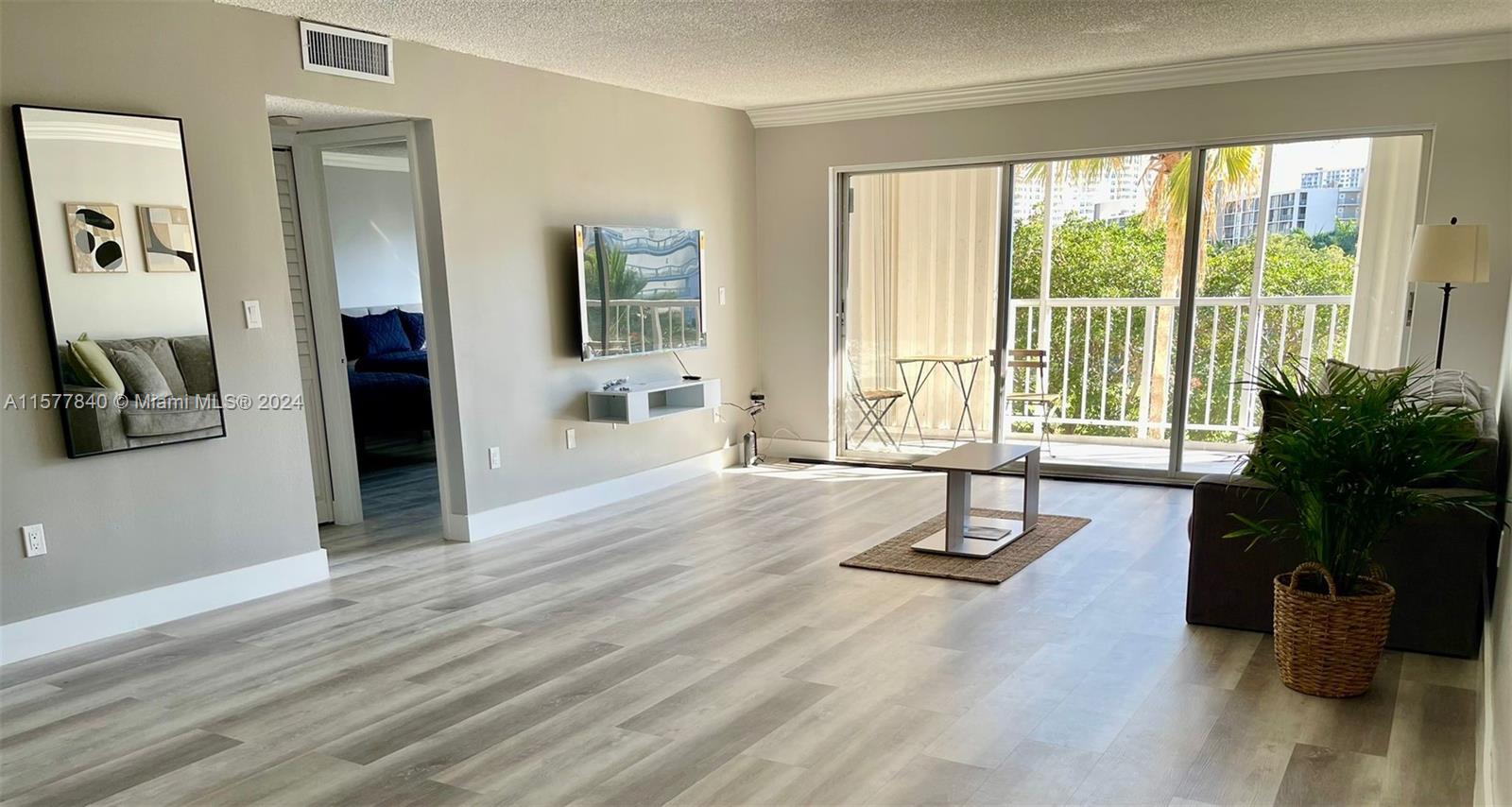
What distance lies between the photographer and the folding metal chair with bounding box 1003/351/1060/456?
620 centimetres

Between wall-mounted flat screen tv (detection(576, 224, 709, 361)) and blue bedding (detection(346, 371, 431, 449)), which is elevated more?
wall-mounted flat screen tv (detection(576, 224, 709, 361))

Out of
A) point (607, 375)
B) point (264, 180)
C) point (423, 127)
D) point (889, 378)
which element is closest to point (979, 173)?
point (889, 378)

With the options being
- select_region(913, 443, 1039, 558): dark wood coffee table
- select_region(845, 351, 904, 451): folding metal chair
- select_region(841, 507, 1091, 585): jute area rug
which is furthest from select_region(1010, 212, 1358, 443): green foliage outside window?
select_region(913, 443, 1039, 558): dark wood coffee table

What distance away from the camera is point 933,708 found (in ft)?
9.04

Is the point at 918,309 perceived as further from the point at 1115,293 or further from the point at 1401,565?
the point at 1401,565

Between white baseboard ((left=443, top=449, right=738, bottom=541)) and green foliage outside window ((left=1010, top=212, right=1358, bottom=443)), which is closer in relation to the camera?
white baseboard ((left=443, top=449, right=738, bottom=541))

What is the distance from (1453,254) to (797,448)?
4050mm

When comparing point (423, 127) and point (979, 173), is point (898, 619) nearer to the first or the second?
point (423, 127)

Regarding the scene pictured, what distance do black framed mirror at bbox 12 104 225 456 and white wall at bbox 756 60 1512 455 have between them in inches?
A: 156

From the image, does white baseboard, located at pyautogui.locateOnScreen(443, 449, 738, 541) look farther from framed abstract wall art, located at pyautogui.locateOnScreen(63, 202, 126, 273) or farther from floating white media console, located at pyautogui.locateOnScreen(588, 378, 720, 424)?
framed abstract wall art, located at pyautogui.locateOnScreen(63, 202, 126, 273)

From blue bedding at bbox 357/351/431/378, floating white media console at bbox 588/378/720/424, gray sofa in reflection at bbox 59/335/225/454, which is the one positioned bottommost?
floating white media console at bbox 588/378/720/424

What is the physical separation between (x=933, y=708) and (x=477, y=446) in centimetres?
290

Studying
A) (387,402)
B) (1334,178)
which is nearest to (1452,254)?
(1334,178)

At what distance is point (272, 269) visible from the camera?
3918 millimetres
